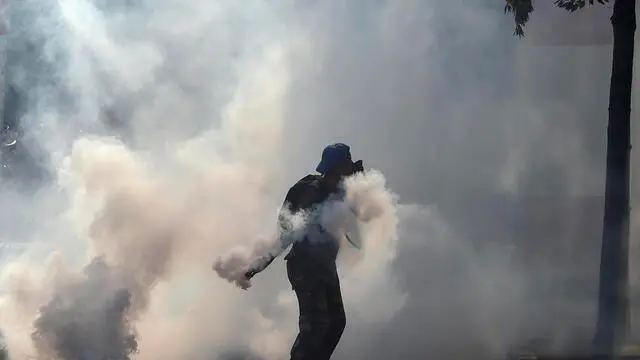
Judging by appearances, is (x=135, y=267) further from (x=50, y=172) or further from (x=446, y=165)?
(x=446, y=165)

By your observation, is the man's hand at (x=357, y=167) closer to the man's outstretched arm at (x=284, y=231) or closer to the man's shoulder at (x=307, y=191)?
the man's shoulder at (x=307, y=191)

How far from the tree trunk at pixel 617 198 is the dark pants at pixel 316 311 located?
1.32 meters

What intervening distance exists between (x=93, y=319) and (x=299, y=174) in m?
1.28

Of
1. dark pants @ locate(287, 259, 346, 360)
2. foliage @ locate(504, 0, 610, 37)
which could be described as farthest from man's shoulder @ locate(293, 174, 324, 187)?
foliage @ locate(504, 0, 610, 37)

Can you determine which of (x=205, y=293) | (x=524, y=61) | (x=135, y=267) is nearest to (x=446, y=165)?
(x=524, y=61)

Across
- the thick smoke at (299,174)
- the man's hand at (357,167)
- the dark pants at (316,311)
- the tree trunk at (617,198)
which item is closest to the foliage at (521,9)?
the thick smoke at (299,174)

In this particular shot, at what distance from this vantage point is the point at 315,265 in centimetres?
329

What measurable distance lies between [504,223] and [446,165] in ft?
1.34

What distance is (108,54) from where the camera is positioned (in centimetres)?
341

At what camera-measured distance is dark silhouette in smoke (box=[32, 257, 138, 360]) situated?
11.0ft

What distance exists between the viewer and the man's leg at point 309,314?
330 centimetres

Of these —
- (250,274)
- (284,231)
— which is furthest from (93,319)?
(284,231)

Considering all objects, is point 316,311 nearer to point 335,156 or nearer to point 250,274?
point 250,274

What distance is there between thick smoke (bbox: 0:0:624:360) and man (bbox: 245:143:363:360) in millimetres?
63
